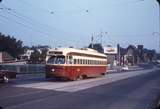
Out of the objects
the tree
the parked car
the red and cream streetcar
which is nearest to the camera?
the parked car

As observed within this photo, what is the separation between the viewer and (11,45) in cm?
9938

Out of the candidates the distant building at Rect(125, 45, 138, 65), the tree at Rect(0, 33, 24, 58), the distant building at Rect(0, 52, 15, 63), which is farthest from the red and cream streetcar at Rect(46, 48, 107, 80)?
the distant building at Rect(125, 45, 138, 65)

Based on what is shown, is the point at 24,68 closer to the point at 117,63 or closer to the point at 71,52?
the point at 71,52

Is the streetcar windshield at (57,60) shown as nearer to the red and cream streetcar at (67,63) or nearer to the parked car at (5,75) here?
the red and cream streetcar at (67,63)

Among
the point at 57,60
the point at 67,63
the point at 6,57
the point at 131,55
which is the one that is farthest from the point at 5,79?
the point at 131,55

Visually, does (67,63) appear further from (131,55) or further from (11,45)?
(131,55)

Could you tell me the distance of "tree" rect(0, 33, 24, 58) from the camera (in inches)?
3814

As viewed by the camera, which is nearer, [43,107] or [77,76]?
[43,107]

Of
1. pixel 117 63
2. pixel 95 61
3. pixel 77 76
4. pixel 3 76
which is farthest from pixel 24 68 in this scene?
pixel 117 63

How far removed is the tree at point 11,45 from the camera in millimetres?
96875

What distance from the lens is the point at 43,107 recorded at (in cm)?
1509

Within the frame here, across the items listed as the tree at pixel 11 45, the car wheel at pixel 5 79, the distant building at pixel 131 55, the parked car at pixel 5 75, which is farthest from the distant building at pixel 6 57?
the distant building at pixel 131 55

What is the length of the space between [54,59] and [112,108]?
19.5 meters

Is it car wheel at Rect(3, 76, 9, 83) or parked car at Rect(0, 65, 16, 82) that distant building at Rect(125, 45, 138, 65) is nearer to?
parked car at Rect(0, 65, 16, 82)
